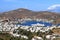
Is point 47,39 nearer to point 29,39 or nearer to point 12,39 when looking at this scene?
point 29,39

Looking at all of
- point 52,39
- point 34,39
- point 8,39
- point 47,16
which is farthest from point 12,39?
point 47,16

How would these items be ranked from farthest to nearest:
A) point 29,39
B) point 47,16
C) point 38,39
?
1. point 47,16
2. point 29,39
3. point 38,39

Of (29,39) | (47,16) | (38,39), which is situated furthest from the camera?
(47,16)

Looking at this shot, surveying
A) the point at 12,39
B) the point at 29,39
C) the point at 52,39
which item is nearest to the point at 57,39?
the point at 52,39

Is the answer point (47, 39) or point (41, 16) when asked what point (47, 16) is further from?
point (47, 39)

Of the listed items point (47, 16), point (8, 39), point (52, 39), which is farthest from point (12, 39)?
point (47, 16)

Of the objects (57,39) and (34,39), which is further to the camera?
(57,39)

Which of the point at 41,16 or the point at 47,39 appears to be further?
the point at 41,16

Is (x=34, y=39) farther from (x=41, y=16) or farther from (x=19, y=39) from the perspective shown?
(x=41, y=16)
